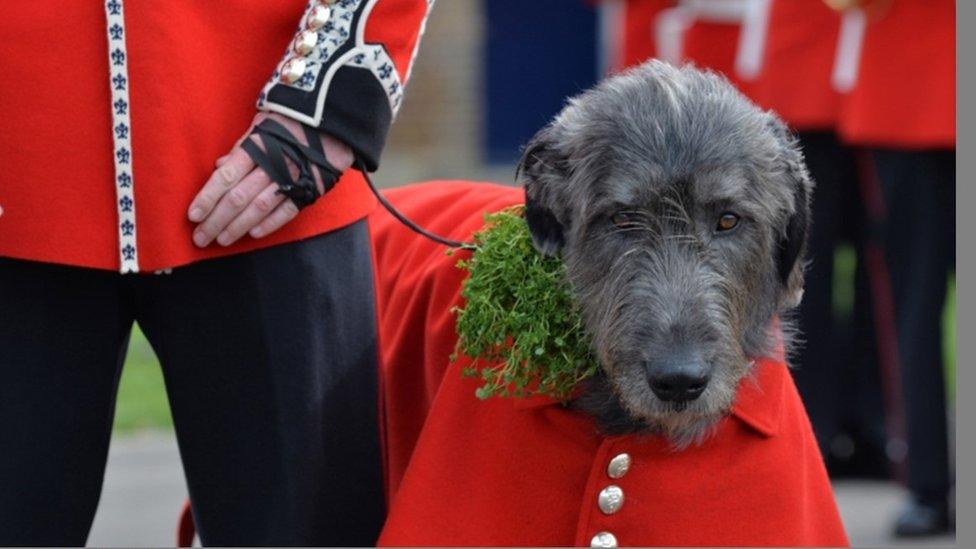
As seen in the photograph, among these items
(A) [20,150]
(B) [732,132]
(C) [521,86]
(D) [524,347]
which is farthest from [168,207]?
(C) [521,86]

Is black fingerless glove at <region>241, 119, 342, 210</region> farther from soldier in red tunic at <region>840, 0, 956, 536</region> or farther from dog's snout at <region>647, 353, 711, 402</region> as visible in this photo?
soldier in red tunic at <region>840, 0, 956, 536</region>

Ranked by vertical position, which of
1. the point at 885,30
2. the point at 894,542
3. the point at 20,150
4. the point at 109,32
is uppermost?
the point at 109,32

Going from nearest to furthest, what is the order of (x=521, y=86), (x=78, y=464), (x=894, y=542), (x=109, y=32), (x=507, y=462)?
(x=109, y=32) < (x=78, y=464) < (x=507, y=462) < (x=894, y=542) < (x=521, y=86)

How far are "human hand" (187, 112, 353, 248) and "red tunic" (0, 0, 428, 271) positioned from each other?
0.10 feet

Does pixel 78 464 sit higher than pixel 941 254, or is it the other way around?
pixel 78 464

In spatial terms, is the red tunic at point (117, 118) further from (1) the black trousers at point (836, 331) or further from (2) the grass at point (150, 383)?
(2) the grass at point (150, 383)

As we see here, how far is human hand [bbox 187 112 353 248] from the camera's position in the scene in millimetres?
3084

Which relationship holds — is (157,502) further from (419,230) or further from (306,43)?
(306,43)

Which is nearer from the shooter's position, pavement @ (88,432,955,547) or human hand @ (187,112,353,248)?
human hand @ (187,112,353,248)

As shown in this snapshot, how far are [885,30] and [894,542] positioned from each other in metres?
1.93

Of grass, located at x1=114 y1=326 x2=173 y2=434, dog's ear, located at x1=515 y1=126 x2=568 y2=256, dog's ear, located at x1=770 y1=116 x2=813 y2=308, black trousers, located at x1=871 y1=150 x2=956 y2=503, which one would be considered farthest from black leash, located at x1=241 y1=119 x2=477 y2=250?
grass, located at x1=114 y1=326 x2=173 y2=434

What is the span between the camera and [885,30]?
19.8 ft

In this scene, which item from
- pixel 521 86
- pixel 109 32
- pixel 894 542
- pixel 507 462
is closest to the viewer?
pixel 109 32

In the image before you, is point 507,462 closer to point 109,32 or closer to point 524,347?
point 524,347
